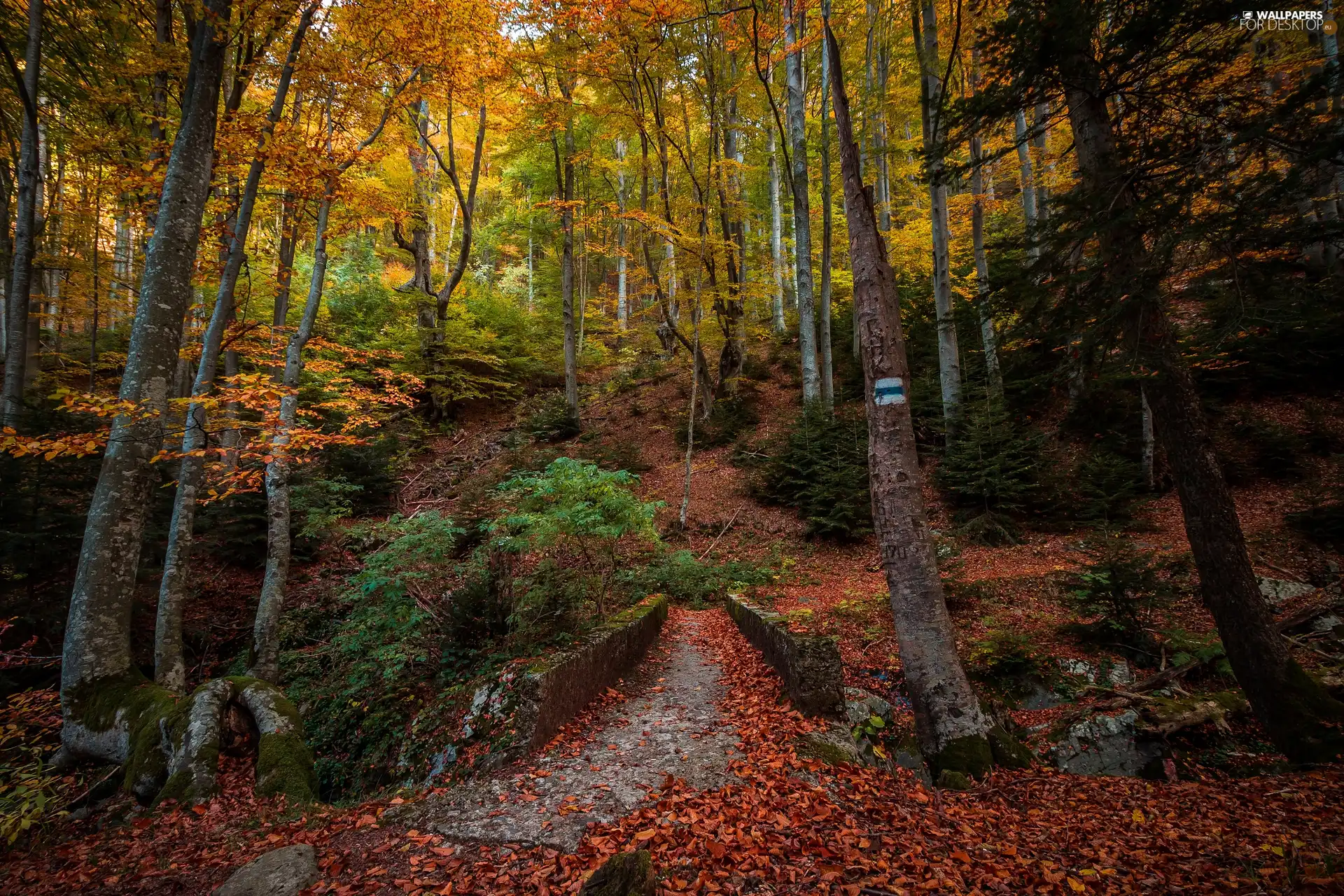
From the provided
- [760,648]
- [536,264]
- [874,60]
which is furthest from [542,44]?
[760,648]

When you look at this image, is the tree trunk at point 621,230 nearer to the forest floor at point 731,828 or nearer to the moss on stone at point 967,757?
the forest floor at point 731,828

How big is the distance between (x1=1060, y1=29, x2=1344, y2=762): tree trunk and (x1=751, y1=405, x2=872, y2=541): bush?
22.0ft

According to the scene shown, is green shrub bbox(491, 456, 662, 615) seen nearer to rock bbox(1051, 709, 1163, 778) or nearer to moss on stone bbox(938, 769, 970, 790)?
moss on stone bbox(938, 769, 970, 790)

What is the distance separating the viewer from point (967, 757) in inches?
148

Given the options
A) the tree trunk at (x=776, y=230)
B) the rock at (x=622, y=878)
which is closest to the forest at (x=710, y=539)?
the rock at (x=622, y=878)

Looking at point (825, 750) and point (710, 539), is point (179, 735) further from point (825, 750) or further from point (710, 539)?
point (710, 539)

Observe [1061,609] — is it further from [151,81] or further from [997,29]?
[151,81]

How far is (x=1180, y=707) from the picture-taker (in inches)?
180

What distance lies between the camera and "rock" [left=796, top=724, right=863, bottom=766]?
3.93 m

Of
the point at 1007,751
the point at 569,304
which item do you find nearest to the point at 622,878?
the point at 1007,751

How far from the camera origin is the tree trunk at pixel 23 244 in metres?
7.03

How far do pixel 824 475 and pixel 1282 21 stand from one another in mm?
9140

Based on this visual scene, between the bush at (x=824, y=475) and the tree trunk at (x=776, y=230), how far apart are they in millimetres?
7449

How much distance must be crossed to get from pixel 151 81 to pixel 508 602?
35.0ft
